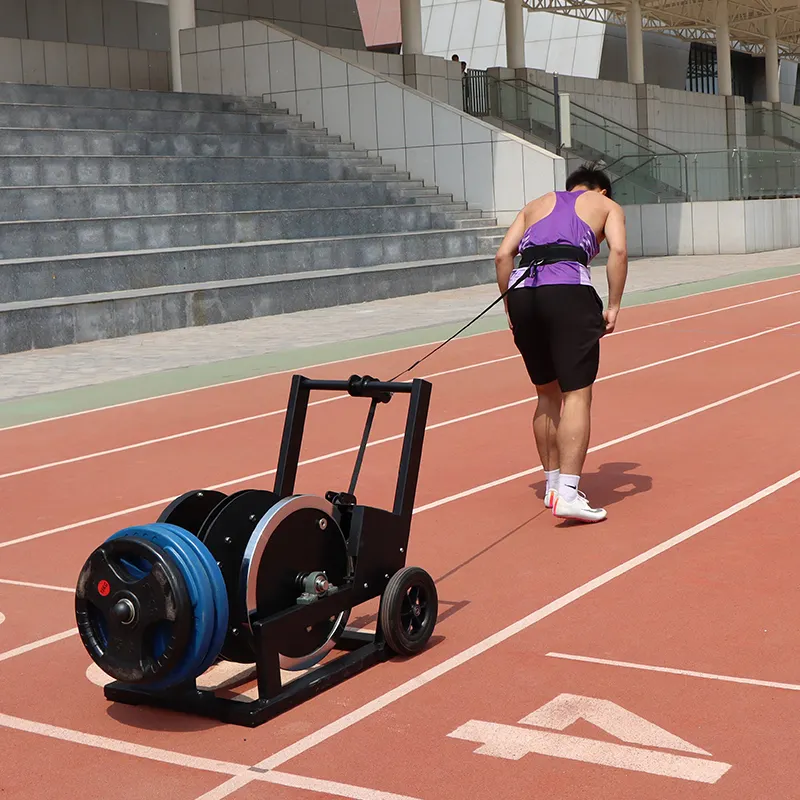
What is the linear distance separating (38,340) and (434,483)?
8.02m

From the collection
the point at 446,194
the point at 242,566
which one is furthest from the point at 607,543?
the point at 446,194

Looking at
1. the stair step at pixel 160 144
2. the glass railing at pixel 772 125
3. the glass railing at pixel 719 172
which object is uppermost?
the glass railing at pixel 772 125

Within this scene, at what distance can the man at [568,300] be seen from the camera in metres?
6.38

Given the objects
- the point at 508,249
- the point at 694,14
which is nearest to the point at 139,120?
the point at 508,249

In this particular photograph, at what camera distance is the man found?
6.38 metres

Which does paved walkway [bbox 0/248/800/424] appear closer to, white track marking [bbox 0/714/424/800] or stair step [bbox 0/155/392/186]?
stair step [bbox 0/155/392/186]

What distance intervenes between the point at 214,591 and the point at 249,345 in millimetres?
10438

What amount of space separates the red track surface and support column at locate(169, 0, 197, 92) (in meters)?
17.5

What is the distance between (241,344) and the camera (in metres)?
14.4

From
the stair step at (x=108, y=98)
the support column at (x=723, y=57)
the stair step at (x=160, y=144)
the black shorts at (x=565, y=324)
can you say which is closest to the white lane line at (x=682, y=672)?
the black shorts at (x=565, y=324)

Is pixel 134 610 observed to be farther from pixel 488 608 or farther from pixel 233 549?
pixel 488 608

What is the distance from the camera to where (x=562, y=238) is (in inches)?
254

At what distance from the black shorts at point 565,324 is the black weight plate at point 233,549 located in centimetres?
255

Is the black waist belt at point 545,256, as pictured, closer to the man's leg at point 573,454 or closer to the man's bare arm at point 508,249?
the man's bare arm at point 508,249
